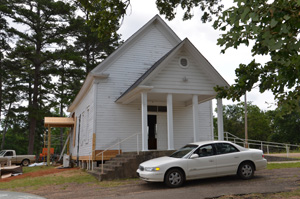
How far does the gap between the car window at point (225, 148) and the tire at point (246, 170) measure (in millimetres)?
595

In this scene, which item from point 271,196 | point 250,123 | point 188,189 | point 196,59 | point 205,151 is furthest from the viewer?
point 250,123

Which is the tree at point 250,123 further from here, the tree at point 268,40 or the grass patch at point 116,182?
the tree at point 268,40

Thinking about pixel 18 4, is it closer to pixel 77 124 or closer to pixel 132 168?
pixel 77 124

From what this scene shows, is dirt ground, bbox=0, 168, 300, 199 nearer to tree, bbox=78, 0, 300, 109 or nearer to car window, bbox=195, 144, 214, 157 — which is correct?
car window, bbox=195, 144, 214, 157

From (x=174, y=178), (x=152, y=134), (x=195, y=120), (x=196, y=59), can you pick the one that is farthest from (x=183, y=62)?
(x=174, y=178)

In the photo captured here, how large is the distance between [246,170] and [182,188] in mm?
2579

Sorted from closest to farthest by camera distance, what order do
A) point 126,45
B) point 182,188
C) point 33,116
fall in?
point 182,188 → point 126,45 → point 33,116

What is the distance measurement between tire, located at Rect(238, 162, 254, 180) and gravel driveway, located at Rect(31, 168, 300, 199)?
0.21m

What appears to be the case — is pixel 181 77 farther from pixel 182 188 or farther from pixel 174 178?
pixel 182 188

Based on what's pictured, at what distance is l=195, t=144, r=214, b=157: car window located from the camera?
9.51 meters

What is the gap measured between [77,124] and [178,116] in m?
9.15

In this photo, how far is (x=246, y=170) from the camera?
9.76 metres

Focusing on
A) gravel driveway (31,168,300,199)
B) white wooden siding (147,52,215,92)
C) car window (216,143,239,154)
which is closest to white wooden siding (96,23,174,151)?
white wooden siding (147,52,215,92)

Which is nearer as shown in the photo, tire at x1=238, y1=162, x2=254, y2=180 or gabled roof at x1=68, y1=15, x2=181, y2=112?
tire at x1=238, y1=162, x2=254, y2=180
